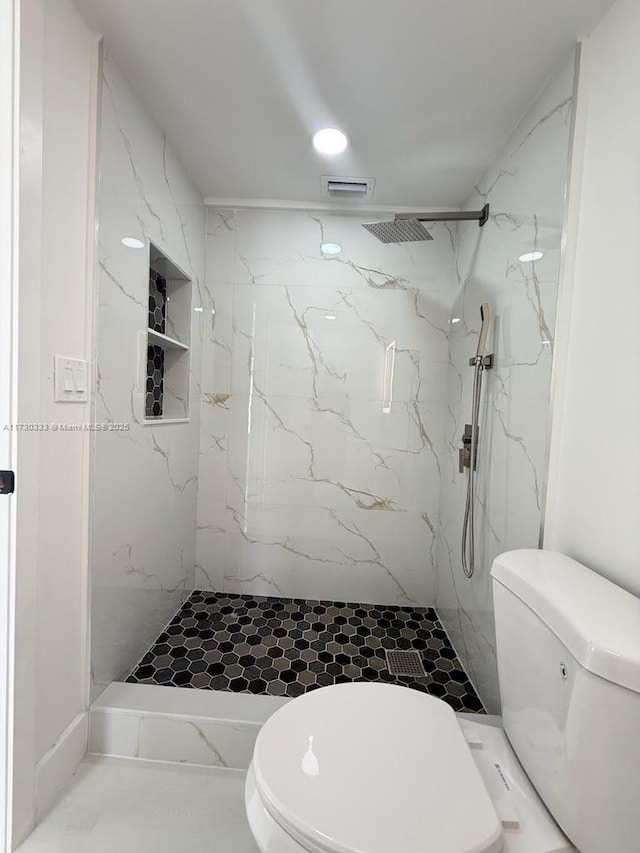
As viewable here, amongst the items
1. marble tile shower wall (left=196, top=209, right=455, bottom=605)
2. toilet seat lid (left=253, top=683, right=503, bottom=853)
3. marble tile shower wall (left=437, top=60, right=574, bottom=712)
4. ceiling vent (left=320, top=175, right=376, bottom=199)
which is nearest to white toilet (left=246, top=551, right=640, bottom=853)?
toilet seat lid (left=253, top=683, right=503, bottom=853)

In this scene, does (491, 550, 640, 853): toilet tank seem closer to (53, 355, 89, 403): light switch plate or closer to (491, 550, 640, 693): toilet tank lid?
(491, 550, 640, 693): toilet tank lid

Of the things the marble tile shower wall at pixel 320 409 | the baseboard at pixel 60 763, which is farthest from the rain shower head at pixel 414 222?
the baseboard at pixel 60 763

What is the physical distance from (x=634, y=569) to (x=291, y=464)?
1.59 metres

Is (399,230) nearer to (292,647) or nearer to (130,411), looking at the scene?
(130,411)

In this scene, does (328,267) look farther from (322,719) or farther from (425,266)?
(322,719)

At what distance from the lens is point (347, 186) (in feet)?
6.15

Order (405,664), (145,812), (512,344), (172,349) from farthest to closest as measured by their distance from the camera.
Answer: (172,349) < (405,664) < (512,344) < (145,812)

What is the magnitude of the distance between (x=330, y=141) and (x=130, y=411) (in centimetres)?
128

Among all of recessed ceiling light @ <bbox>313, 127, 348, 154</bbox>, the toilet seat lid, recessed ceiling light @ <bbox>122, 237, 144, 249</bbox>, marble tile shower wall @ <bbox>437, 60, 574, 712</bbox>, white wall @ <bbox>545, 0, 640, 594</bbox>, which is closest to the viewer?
the toilet seat lid

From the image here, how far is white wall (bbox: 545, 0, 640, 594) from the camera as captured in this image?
3.03 feet

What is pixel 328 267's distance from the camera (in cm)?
214

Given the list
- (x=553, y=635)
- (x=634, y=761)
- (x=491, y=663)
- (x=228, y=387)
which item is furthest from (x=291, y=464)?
(x=634, y=761)

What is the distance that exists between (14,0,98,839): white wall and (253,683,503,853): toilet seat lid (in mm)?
688

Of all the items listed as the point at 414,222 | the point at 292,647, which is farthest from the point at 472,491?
the point at 414,222
